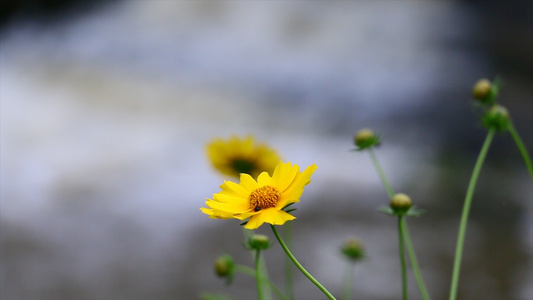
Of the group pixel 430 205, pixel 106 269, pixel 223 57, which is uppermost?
pixel 223 57

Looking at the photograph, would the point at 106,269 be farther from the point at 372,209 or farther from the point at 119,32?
the point at 119,32

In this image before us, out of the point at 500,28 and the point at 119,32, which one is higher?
the point at 119,32

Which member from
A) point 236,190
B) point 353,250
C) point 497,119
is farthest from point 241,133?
point 236,190

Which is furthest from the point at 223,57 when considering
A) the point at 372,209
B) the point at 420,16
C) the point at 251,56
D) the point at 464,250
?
the point at 464,250

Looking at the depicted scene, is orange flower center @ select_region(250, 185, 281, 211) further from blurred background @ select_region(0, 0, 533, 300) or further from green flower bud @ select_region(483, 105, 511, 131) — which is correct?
blurred background @ select_region(0, 0, 533, 300)

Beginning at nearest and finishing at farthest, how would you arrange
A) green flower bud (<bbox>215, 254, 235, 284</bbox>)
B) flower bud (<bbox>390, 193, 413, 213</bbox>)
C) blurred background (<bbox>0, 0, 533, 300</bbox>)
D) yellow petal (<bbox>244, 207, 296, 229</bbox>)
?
yellow petal (<bbox>244, 207, 296, 229</bbox>) < flower bud (<bbox>390, 193, 413, 213</bbox>) < green flower bud (<bbox>215, 254, 235, 284</bbox>) < blurred background (<bbox>0, 0, 533, 300</bbox>)

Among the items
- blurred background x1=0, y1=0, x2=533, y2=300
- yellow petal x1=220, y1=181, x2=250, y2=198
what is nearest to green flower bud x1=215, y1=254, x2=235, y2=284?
yellow petal x1=220, y1=181, x2=250, y2=198

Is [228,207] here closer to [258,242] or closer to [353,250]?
[258,242]
